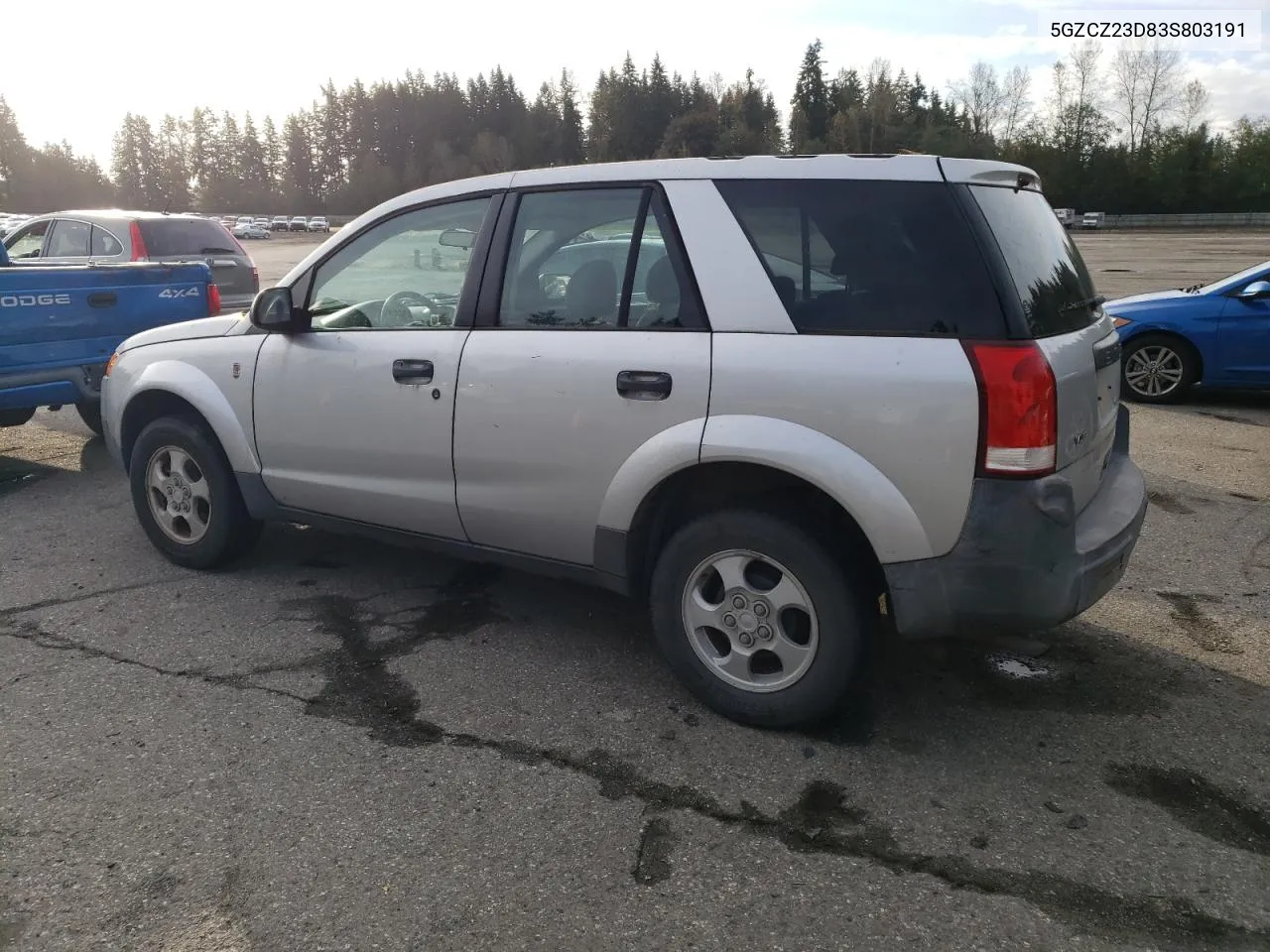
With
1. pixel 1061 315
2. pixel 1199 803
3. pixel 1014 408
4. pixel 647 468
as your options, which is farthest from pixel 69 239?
pixel 1199 803

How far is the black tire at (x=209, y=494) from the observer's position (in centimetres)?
480

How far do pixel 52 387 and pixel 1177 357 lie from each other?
8832 millimetres

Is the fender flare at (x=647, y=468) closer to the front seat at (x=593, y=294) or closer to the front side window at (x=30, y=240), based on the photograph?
the front seat at (x=593, y=294)

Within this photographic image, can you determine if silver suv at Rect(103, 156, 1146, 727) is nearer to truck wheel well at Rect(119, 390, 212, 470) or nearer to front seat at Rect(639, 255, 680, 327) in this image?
front seat at Rect(639, 255, 680, 327)

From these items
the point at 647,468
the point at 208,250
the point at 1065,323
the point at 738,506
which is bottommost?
the point at 738,506

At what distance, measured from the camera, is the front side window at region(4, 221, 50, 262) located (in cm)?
1172

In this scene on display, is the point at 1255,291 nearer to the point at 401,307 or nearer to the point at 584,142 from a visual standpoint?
the point at 401,307

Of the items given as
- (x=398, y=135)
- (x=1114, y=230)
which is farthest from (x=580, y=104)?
(x=1114, y=230)

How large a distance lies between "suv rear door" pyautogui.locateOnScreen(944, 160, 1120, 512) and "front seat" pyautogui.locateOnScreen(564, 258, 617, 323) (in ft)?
3.90

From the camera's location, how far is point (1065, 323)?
3.20 meters

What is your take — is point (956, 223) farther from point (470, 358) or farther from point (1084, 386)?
point (470, 358)

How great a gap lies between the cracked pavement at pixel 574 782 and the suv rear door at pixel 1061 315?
3.01 ft

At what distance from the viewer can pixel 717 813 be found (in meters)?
2.96

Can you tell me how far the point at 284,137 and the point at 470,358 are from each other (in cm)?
13864
